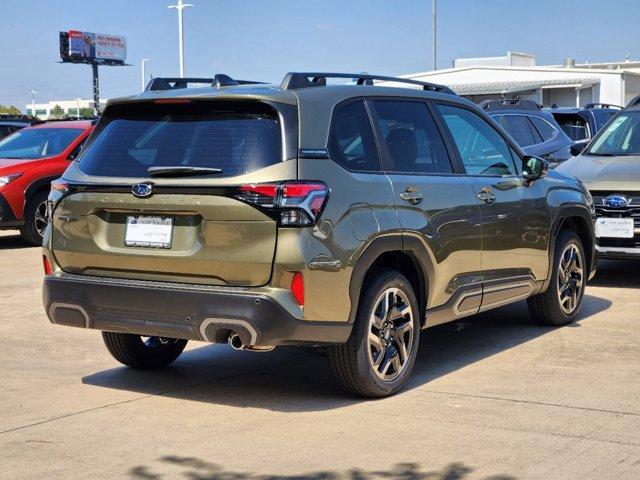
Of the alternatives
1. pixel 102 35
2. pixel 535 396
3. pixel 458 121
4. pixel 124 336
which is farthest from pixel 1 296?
pixel 102 35

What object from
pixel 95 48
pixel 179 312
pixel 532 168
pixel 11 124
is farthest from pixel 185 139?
pixel 95 48

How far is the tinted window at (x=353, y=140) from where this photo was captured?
5.97m

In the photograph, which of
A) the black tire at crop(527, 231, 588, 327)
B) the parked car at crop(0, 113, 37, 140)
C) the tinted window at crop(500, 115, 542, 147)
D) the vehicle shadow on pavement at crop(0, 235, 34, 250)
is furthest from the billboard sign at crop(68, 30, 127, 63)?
the black tire at crop(527, 231, 588, 327)

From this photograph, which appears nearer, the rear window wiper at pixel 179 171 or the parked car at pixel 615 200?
the rear window wiper at pixel 179 171

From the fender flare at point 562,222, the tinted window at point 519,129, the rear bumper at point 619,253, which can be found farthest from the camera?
the tinted window at point 519,129

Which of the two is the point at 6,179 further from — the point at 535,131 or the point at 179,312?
the point at 179,312

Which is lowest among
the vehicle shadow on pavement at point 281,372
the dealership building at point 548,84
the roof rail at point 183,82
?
the vehicle shadow on pavement at point 281,372

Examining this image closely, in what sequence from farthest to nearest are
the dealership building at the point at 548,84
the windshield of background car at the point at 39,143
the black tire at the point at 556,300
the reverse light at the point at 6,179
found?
the dealership building at the point at 548,84
the windshield of background car at the point at 39,143
the reverse light at the point at 6,179
the black tire at the point at 556,300

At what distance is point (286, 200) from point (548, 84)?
40515mm

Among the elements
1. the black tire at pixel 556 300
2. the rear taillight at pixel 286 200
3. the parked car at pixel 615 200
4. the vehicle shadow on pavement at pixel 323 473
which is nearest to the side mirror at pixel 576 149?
the parked car at pixel 615 200

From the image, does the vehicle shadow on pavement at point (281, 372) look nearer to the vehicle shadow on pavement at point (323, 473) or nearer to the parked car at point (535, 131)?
the vehicle shadow on pavement at point (323, 473)

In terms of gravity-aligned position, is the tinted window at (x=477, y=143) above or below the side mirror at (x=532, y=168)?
above

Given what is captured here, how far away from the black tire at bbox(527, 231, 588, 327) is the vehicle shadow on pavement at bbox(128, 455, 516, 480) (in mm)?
3547

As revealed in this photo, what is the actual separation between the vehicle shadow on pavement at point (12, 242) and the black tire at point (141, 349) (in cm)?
891
